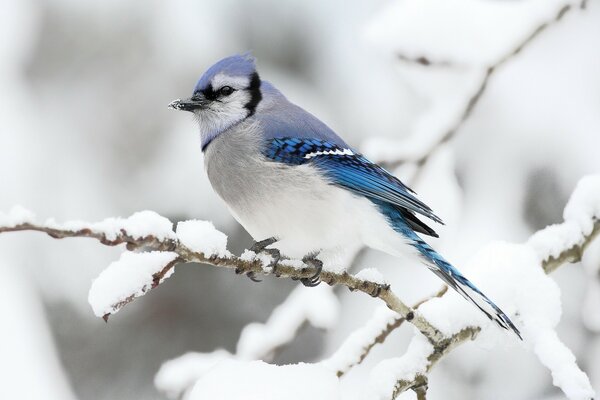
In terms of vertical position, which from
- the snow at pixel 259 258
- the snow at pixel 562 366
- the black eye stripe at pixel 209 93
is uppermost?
the black eye stripe at pixel 209 93

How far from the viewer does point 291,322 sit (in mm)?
2582

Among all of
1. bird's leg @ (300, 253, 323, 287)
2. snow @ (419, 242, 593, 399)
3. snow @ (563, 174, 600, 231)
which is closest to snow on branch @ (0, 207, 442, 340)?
bird's leg @ (300, 253, 323, 287)

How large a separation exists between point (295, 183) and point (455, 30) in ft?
3.12

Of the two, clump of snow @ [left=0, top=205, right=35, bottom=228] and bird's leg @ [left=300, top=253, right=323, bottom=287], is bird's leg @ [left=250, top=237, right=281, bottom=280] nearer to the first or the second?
bird's leg @ [left=300, top=253, right=323, bottom=287]

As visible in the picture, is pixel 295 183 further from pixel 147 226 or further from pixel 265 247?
pixel 147 226

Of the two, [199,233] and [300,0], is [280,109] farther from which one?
[300,0]

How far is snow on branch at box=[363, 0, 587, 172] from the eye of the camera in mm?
2643

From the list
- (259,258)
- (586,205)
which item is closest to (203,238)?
(259,258)

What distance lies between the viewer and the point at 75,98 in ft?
12.4

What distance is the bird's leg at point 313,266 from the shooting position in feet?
5.84

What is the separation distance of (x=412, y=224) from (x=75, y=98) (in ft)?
6.79

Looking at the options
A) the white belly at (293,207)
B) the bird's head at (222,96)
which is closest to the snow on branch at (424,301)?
the white belly at (293,207)

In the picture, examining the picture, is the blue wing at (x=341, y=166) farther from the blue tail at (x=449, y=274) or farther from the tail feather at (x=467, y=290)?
the tail feather at (x=467, y=290)

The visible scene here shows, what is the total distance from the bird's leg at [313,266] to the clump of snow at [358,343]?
16cm
